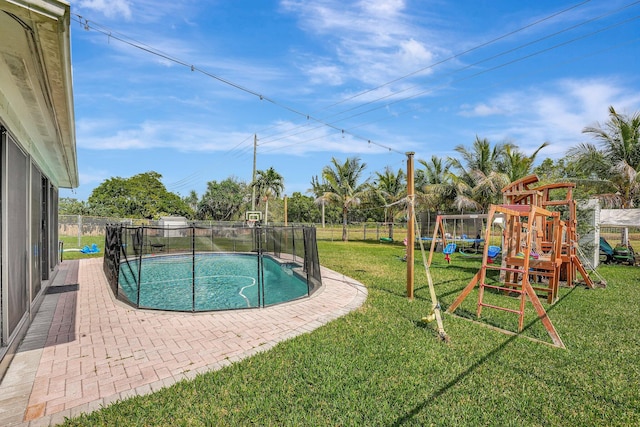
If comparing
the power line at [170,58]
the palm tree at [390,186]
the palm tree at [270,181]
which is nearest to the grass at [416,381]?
the power line at [170,58]

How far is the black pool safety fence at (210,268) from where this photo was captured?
21.7 feet

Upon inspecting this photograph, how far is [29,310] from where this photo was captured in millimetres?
4449

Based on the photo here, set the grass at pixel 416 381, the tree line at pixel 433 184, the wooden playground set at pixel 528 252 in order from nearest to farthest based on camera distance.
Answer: the grass at pixel 416 381
the wooden playground set at pixel 528 252
the tree line at pixel 433 184

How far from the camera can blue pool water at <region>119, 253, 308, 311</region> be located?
7.34m

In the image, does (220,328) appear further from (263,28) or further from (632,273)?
(632,273)

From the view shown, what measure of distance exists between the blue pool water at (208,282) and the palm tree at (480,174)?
1033 centimetres

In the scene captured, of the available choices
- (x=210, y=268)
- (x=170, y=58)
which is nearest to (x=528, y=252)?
(x=170, y=58)

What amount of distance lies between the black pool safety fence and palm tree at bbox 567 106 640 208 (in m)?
12.4

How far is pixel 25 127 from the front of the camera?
4074 mm

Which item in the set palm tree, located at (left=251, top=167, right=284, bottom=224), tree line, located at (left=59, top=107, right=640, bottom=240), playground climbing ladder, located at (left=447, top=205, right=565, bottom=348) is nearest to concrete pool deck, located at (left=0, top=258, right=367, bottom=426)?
playground climbing ladder, located at (left=447, top=205, right=565, bottom=348)

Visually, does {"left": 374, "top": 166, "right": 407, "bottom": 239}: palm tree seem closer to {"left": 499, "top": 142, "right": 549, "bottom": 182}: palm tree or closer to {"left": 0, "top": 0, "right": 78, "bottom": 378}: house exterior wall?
{"left": 499, "top": 142, "right": 549, "bottom": 182}: palm tree

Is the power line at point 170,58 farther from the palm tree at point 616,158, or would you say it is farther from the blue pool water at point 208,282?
the palm tree at point 616,158

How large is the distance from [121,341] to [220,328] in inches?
45.7

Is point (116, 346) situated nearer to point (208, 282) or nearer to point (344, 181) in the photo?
point (208, 282)
